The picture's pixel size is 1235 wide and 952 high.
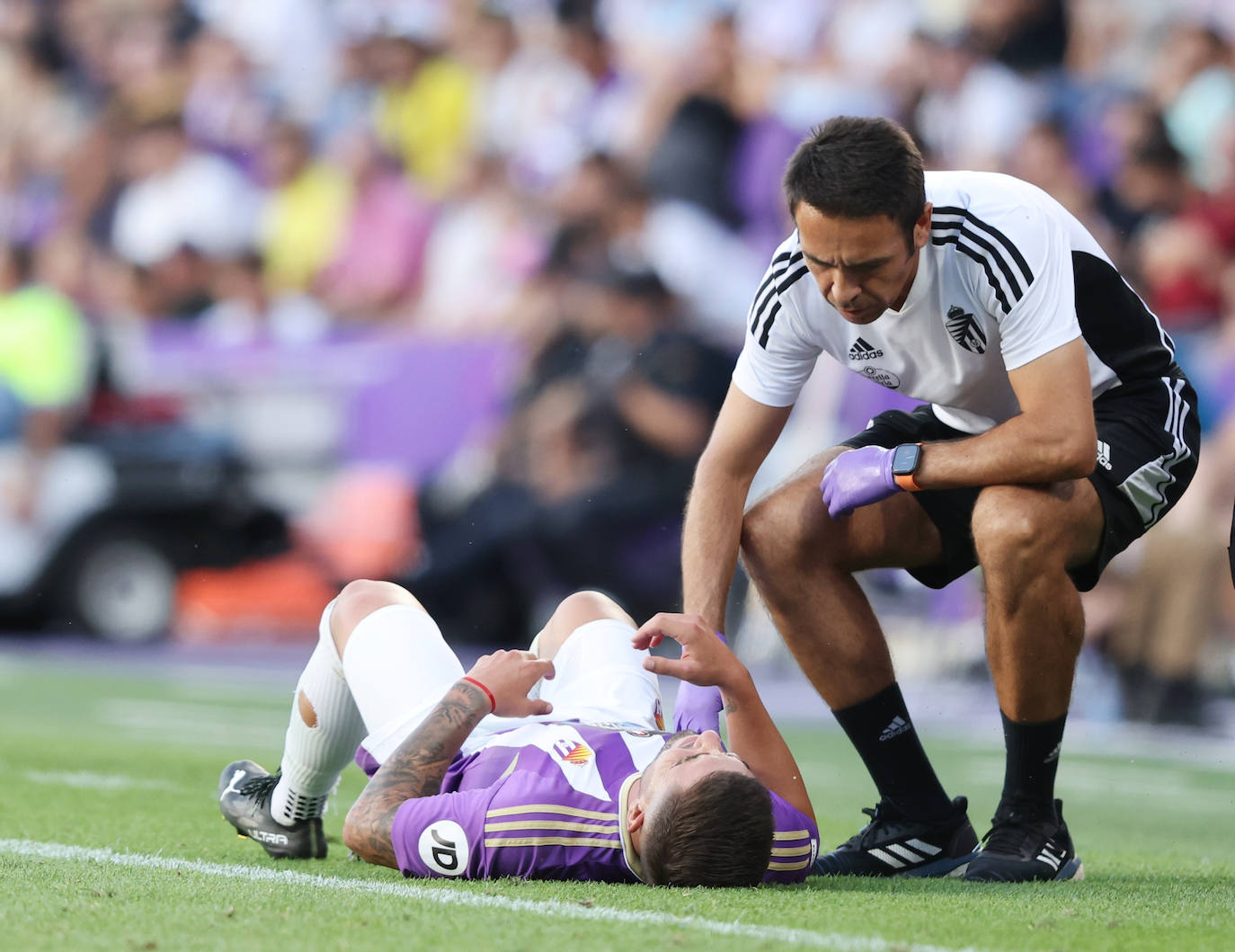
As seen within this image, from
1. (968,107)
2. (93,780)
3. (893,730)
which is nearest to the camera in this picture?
(893,730)

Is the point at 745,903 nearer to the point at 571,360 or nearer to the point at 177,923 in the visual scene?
the point at 177,923

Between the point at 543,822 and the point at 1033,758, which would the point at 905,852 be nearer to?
the point at 1033,758

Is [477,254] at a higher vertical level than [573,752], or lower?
higher

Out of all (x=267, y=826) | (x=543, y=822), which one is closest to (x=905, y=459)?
(x=543, y=822)

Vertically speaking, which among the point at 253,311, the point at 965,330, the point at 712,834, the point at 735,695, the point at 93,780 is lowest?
the point at 93,780

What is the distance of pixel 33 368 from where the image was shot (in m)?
13.9

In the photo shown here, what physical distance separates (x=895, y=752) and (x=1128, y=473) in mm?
943

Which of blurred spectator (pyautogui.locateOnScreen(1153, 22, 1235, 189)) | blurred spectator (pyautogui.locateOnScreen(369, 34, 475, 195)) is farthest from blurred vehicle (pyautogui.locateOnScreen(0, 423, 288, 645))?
blurred spectator (pyautogui.locateOnScreen(1153, 22, 1235, 189))

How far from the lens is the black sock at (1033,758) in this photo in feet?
13.3

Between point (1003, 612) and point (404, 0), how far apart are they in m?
11.2

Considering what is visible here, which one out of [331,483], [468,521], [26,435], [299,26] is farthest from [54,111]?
[468,521]

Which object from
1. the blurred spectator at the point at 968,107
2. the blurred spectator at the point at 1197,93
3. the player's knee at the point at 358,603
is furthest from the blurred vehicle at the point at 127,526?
the player's knee at the point at 358,603

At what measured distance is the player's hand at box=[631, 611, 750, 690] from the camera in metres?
3.62

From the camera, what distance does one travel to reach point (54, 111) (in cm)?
1541
